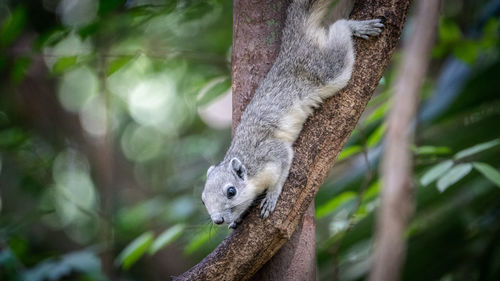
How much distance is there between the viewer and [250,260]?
2.24 metres

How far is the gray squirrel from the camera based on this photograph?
2.91 meters

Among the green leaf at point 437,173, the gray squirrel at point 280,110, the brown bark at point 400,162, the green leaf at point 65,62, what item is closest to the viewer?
the brown bark at point 400,162

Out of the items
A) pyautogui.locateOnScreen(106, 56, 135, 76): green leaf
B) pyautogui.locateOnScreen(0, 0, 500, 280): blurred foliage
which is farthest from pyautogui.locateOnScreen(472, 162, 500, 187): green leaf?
pyautogui.locateOnScreen(106, 56, 135, 76): green leaf

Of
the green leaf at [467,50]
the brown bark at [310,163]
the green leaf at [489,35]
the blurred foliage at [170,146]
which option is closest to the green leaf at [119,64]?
the blurred foliage at [170,146]

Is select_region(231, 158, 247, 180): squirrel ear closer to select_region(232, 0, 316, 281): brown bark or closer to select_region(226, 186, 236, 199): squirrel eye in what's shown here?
select_region(226, 186, 236, 199): squirrel eye

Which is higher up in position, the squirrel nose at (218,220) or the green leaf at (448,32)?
the green leaf at (448,32)

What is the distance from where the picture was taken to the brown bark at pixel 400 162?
0.73 meters

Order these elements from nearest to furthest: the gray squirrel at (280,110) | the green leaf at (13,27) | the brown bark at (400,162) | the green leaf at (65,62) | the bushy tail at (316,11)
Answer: the brown bark at (400,162)
the gray squirrel at (280,110)
the bushy tail at (316,11)
the green leaf at (65,62)
the green leaf at (13,27)

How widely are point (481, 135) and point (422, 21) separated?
3.14 m

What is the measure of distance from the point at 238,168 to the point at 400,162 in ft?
8.08

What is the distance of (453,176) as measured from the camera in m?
2.52

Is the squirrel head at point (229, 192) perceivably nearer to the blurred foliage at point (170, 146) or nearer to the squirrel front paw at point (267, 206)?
the blurred foliage at point (170, 146)

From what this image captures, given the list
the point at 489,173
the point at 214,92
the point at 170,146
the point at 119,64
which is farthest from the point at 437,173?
the point at 170,146

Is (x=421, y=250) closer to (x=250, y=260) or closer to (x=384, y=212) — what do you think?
(x=250, y=260)
